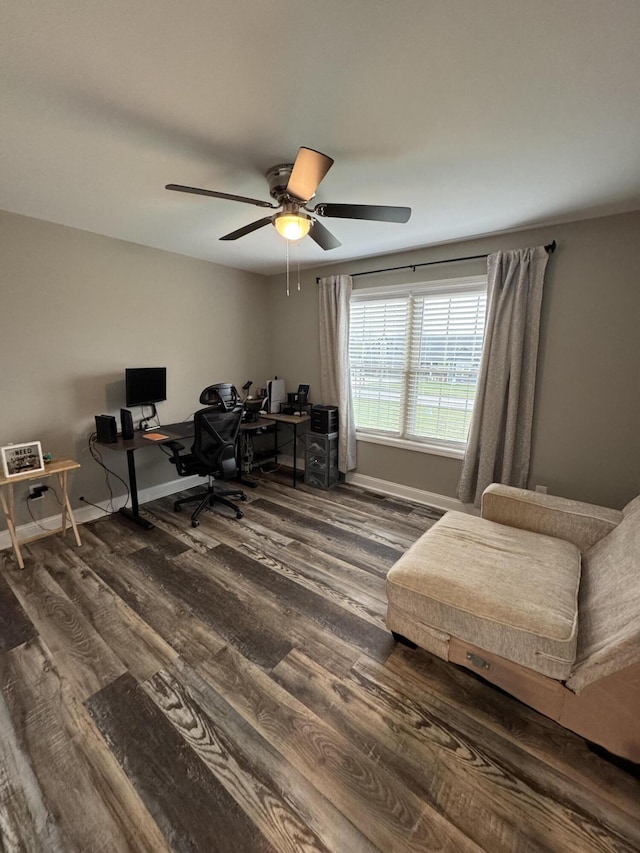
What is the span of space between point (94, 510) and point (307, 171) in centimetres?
322

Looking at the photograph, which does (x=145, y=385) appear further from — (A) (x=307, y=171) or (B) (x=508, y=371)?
(B) (x=508, y=371)

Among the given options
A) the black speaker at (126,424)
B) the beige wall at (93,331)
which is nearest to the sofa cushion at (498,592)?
the black speaker at (126,424)

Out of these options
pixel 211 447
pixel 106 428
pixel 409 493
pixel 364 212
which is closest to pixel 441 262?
pixel 364 212

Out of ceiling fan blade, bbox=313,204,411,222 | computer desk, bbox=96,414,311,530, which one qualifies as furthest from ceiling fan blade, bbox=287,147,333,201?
computer desk, bbox=96,414,311,530

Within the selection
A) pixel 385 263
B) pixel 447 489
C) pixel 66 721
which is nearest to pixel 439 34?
pixel 385 263

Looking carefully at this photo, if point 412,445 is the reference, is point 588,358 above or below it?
above

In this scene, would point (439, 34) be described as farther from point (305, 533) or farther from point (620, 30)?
point (305, 533)

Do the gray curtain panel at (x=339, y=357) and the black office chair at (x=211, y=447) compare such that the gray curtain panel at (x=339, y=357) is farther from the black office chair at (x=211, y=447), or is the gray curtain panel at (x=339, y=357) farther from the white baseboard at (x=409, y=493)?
the black office chair at (x=211, y=447)

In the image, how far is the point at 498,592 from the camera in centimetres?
147

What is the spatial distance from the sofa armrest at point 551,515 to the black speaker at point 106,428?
2.98m

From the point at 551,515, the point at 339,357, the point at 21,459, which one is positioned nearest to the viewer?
the point at 551,515

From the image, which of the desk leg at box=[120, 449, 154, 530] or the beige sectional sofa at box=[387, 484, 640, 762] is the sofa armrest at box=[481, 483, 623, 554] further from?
the desk leg at box=[120, 449, 154, 530]

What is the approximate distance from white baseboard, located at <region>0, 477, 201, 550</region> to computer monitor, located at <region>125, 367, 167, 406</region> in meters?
0.94

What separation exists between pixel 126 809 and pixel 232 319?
3.93 metres
